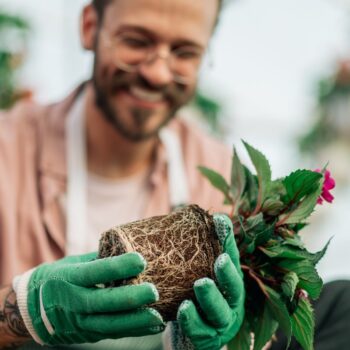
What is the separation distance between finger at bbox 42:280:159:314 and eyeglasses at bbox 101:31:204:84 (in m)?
1.04

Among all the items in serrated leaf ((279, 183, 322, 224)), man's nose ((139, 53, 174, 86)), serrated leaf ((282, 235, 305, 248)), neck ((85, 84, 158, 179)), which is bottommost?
serrated leaf ((282, 235, 305, 248))

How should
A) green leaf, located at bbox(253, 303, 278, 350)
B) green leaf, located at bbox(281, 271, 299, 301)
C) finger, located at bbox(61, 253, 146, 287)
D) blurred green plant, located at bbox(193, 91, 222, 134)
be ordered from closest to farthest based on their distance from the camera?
finger, located at bbox(61, 253, 146, 287) → green leaf, located at bbox(281, 271, 299, 301) → green leaf, located at bbox(253, 303, 278, 350) → blurred green plant, located at bbox(193, 91, 222, 134)

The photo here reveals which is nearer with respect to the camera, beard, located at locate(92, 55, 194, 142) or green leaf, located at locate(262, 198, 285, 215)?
green leaf, located at locate(262, 198, 285, 215)

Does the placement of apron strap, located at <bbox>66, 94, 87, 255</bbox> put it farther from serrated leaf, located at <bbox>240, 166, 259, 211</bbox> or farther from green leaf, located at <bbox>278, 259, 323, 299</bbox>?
green leaf, located at <bbox>278, 259, 323, 299</bbox>

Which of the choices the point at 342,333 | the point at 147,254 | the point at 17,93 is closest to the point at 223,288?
the point at 147,254

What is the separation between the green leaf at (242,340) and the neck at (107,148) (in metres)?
1.00

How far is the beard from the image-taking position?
224cm

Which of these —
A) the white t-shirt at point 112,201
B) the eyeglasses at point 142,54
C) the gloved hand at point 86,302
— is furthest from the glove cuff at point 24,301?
the eyeglasses at point 142,54

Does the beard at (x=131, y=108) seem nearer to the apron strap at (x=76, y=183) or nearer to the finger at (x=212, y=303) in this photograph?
the apron strap at (x=76, y=183)

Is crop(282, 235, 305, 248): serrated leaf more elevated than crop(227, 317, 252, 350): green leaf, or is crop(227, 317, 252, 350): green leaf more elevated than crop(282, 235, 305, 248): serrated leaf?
crop(282, 235, 305, 248): serrated leaf

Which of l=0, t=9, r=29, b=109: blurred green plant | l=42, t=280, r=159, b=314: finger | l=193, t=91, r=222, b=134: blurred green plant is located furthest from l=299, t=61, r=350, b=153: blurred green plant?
l=42, t=280, r=159, b=314: finger

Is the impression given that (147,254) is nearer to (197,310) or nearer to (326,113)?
(197,310)

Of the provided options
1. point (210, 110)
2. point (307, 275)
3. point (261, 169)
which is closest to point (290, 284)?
point (307, 275)

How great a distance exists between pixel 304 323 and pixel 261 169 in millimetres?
333
